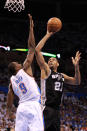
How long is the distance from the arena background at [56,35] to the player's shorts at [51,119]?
8.79 meters

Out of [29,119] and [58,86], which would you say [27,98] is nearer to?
[29,119]

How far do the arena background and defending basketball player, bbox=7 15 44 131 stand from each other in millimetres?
9290

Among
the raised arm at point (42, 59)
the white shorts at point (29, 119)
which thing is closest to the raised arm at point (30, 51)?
the raised arm at point (42, 59)

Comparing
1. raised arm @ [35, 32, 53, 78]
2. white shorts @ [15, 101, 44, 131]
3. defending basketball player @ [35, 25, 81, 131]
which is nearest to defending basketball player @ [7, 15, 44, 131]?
white shorts @ [15, 101, 44, 131]

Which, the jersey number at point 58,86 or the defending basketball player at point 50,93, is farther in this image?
the jersey number at point 58,86

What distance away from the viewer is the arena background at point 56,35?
1497 centimetres

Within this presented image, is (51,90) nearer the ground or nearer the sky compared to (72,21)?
nearer the ground

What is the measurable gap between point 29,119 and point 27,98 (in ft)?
1.09

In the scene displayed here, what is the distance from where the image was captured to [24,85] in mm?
4027

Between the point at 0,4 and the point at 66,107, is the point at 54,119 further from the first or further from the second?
the point at 0,4

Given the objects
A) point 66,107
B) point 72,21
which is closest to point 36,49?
point 66,107

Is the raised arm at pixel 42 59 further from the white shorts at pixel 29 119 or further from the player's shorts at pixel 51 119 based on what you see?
the white shorts at pixel 29 119

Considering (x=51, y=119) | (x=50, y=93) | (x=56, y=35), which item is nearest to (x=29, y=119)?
(x=51, y=119)

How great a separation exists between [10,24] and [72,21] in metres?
4.64
